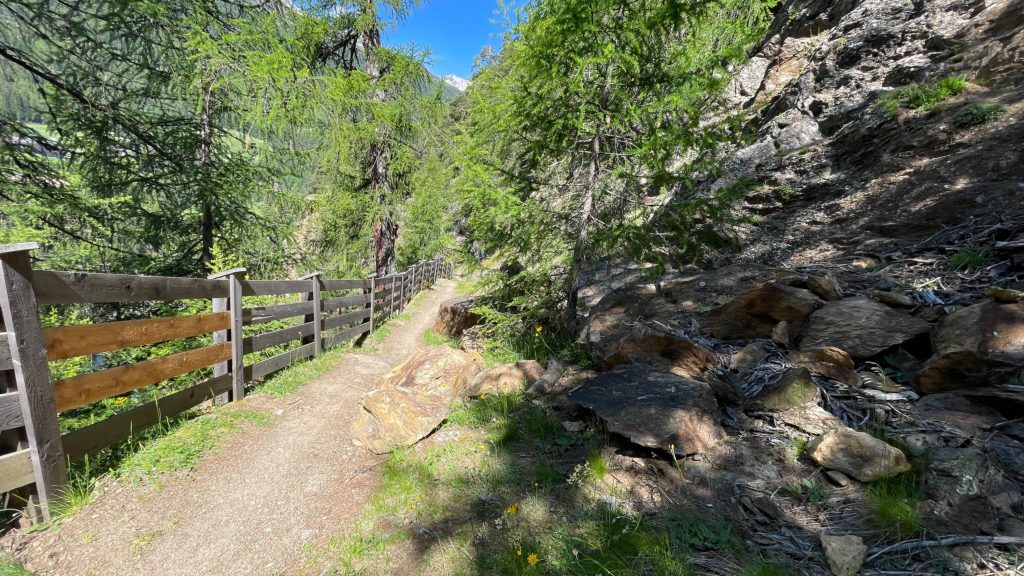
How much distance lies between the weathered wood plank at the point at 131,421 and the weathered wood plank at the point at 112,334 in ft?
1.95

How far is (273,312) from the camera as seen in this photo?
529 centimetres

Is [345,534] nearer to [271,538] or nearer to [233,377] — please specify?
[271,538]

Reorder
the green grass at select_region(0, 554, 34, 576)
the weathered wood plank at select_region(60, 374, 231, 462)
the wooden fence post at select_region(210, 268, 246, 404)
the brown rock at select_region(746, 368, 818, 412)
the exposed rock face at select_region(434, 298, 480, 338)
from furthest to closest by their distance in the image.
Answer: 1. the exposed rock face at select_region(434, 298, 480, 338)
2. the wooden fence post at select_region(210, 268, 246, 404)
3. the brown rock at select_region(746, 368, 818, 412)
4. the weathered wood plank at select_region(60, 374, 231, 462)
5. the green grass at select_region(0, 554, 34, 576)

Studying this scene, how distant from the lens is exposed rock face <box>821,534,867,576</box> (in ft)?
5.41

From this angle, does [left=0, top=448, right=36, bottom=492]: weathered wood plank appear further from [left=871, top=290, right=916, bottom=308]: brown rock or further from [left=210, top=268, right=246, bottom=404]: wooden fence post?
[left=871, top=290, right=916, bottom=308]: brown rock

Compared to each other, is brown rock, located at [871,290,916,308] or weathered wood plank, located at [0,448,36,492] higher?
brown rock, located at [871,290,916,308]

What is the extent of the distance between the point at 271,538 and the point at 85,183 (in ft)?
27.7

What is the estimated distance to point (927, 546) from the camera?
1.65 metres

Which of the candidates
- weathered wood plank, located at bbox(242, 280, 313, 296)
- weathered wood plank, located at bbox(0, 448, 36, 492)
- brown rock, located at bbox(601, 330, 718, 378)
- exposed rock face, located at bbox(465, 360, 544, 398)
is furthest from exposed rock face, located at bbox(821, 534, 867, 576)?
weathered wood plank, located at bbox(242, 280, 313, 296)

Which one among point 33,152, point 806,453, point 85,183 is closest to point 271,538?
point 806,453

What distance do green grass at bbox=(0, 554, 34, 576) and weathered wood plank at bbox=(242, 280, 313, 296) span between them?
2955 mm

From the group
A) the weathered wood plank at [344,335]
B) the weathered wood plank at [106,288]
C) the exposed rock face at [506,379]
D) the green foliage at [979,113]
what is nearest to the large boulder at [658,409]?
the exposed rock face at [506,379]

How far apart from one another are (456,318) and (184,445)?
19.5ft

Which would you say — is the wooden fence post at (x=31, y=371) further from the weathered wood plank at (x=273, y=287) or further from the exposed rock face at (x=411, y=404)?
the weathered wood plank at (x=273, y=287)
